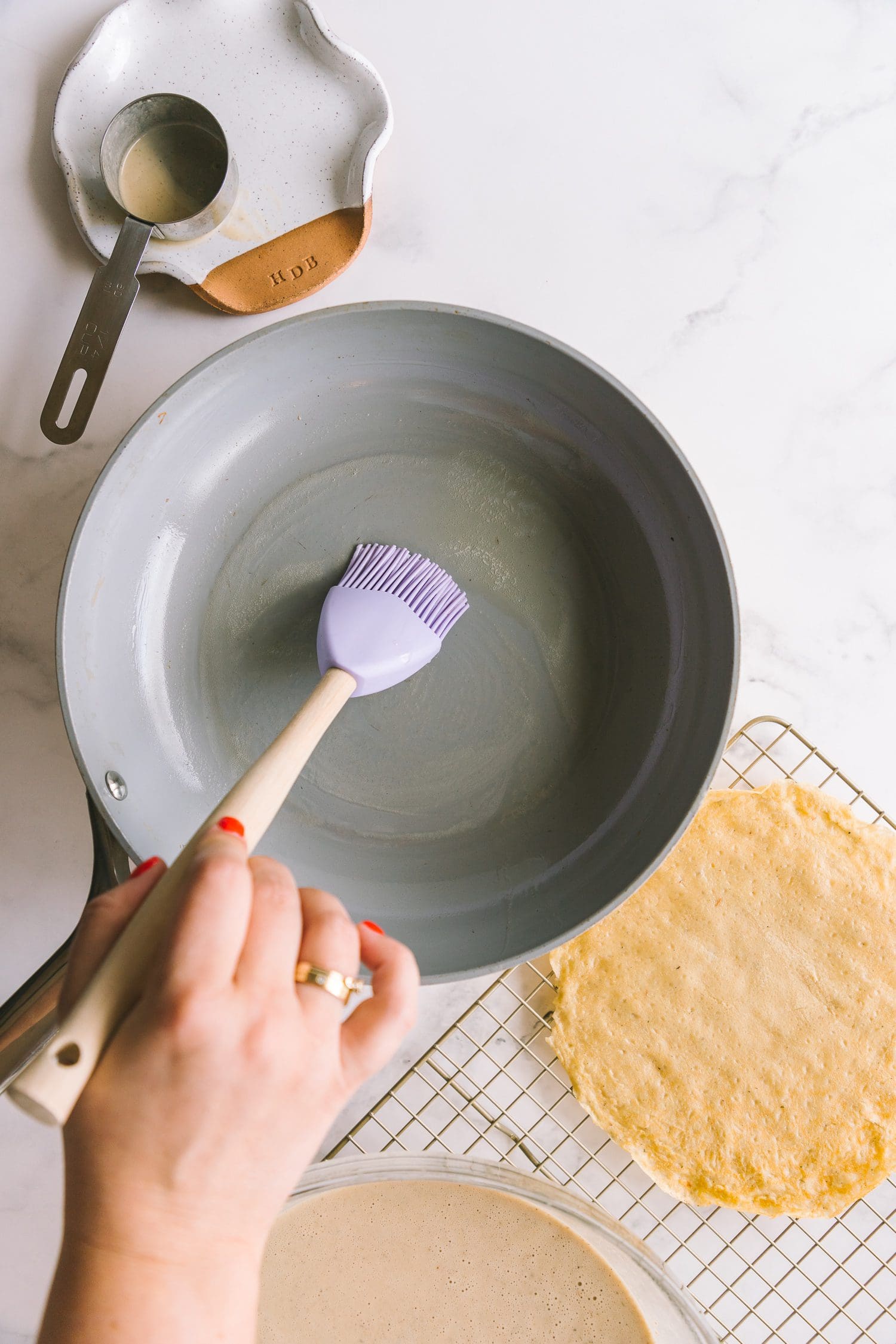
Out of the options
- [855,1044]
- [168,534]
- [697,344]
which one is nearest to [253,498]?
[168,534]

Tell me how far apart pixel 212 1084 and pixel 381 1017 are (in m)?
0.10

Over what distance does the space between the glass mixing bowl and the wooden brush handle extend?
0.43 meters

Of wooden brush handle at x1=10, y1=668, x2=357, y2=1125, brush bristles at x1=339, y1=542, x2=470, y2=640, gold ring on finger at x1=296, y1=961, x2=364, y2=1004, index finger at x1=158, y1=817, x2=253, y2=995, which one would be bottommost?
brush bristles at x1=339, y1=542, x2=470, y2=640

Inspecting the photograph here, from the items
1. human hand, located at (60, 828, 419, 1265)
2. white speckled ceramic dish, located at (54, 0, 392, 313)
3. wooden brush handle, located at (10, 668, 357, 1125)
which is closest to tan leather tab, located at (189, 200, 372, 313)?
white speckled ceramic dish, located at (54, 0, 392, 313)

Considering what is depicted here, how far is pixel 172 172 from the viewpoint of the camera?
0.92 m

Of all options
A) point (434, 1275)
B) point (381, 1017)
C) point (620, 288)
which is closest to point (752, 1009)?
point (434, 1275)

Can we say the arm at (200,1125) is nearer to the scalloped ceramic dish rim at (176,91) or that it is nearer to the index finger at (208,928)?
the index finger at (208,928)

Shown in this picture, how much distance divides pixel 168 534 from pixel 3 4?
23.5 inches

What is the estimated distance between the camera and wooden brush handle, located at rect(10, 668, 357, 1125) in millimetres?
436

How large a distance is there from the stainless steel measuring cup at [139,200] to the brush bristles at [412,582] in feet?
1.05

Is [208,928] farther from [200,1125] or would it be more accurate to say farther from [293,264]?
[293,264]

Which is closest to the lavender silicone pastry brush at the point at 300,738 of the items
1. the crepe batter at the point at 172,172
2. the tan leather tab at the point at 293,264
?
the tan leather tab at the point at 293,264

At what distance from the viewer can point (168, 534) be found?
87 cm

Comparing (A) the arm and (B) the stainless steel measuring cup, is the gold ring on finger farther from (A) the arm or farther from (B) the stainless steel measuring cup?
(B) the stainless steel measuring cup
